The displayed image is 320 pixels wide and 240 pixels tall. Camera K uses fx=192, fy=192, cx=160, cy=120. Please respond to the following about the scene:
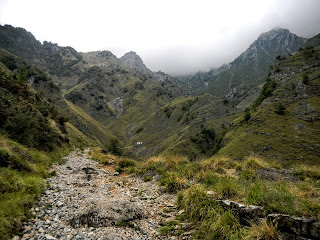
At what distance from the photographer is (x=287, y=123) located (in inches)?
3017

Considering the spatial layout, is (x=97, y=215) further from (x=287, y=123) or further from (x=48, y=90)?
(x=48, y=90)

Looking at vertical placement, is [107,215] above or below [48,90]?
below

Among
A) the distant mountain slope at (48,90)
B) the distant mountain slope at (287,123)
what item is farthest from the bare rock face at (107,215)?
the distant mountain slope at (48,90)

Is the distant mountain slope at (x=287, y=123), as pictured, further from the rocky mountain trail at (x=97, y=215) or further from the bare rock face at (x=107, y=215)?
the bare rock face at (x=107, y=215)

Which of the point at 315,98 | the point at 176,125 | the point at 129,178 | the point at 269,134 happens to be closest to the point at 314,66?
the point at 315,98

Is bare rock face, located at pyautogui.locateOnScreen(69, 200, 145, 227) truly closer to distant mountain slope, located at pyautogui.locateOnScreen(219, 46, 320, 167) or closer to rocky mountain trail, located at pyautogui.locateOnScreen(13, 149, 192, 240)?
rocky mountain trail, located at pyautogui.locateOnScreen(13, 149, 192, 240)

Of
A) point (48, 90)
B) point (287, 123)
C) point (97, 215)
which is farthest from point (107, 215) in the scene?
point (48, 90)

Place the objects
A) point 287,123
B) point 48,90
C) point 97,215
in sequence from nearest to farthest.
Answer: point 97,215, point 287,123, point 48,90

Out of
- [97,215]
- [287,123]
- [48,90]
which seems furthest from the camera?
[48,90]

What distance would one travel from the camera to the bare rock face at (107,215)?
28.1 feet

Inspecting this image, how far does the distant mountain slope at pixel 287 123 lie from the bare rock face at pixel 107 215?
6083 cm

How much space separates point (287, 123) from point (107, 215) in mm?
86235

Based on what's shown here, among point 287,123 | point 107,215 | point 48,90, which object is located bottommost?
point 287,123

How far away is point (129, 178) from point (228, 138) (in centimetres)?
8071
